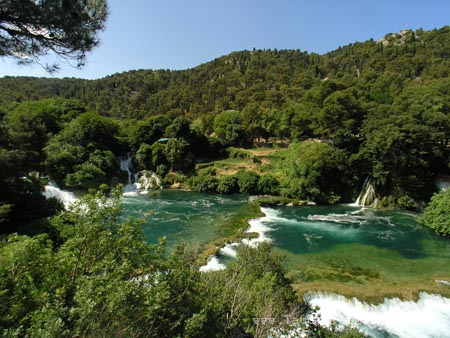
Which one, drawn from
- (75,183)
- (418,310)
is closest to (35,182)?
(75,183)

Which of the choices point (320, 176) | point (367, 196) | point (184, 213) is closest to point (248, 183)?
point (320, 176)

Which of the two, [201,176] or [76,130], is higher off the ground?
[76,130]

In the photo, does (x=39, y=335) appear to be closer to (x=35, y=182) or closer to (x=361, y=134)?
(x=35, y=182)

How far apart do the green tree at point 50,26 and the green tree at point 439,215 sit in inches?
1145

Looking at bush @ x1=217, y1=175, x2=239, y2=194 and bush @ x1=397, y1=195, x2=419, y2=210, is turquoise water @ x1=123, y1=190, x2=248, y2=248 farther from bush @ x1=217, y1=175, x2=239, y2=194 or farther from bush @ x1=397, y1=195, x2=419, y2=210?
bush @ x1=397, y1=195, x2=419, y2=210

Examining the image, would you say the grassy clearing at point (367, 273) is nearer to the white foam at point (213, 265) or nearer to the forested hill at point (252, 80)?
the white foam at point (213, 265)

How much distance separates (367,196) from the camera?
116 feet

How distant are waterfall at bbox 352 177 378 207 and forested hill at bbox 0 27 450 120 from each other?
119ft

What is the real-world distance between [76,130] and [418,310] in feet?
140

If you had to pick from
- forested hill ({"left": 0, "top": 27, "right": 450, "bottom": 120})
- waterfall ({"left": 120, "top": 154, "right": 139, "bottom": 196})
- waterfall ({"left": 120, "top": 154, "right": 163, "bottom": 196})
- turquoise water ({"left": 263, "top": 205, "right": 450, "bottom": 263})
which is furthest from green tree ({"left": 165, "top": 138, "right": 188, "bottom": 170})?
forested hill ({"left": 0, "top": 27, "right": 450, "bottom": 120})

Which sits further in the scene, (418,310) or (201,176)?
(201,176)

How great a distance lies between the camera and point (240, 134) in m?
55.7

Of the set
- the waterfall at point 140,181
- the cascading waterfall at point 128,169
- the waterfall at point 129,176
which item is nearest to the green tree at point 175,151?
the waterfall at point 140,181

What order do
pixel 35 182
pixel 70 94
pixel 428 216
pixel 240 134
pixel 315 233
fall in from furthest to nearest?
pixel 70 94 → pixel 240 134 → pixel 428 216 → pixel 315 233 → pixel 35 182
